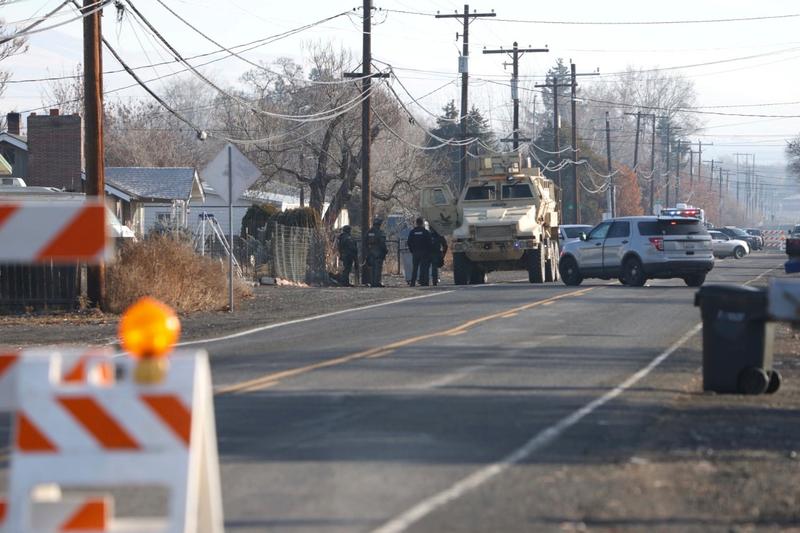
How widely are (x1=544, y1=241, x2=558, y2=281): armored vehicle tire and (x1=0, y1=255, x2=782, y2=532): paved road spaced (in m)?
14.6

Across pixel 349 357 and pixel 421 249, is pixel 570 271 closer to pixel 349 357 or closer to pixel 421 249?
pixel 421 249

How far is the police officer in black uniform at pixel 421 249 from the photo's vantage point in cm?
3484

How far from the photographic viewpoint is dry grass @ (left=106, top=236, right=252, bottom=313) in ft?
81.6

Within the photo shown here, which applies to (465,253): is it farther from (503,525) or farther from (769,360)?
(503,525)

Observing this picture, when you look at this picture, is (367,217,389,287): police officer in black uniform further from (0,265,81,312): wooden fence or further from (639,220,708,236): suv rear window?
(0,265,81,312): wooden fence

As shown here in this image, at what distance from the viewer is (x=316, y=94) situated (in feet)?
199

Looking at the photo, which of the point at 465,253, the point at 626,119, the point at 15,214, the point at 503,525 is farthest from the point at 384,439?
A: the point at 626,119

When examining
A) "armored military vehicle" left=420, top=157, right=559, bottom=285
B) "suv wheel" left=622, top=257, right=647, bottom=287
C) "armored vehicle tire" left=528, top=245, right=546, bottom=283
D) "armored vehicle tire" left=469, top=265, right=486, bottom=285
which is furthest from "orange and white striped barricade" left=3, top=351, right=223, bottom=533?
"armored vehicle tire" left=469, top=265, right=486, bottom=285

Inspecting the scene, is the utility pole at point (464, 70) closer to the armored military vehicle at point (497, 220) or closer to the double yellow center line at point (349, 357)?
the armored military vehicle at point (497, 220)

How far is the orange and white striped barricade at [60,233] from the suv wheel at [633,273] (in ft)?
89.0

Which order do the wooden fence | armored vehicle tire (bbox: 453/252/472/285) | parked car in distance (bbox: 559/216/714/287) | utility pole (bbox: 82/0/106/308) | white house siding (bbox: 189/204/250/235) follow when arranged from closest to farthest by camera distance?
utility pole (bbox: 82/0/106/308)
the wooden fence
parked car in distance (bbox: 559/216/714/287)
armored vehicle tire (bbox: 453/252/472/285)
white house siding (bbox: 189/204/250/235)

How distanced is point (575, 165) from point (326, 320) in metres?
53.7

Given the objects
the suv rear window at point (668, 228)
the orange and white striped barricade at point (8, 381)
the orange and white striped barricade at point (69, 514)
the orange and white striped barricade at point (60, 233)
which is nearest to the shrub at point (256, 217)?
the suv rear window at point (668, 228)

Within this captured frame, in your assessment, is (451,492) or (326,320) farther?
(326,320)
